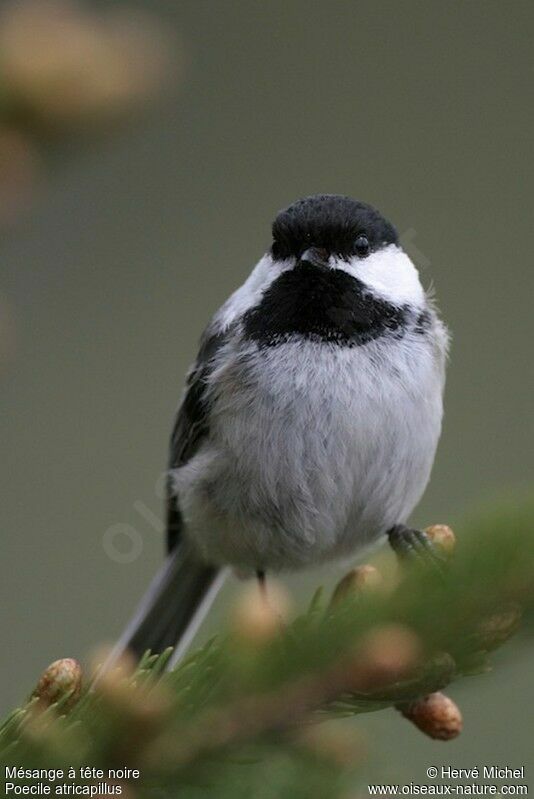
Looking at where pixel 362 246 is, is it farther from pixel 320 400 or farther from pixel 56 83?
pixel 56 83

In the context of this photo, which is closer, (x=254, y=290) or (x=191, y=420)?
(x=254, y=290)

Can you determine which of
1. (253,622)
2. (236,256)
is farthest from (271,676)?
(236,256)

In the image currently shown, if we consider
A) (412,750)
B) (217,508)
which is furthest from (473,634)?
(412,750)

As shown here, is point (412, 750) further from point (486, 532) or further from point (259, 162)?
point (259, 162)

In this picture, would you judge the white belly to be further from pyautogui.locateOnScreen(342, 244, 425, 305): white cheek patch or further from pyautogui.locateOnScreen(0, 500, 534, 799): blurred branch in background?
pyautogui.locateOnScreen(0, 500, 534, 799): blurred branch in background

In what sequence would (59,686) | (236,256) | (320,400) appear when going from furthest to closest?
(236,256) → (320,400) → (59,686)

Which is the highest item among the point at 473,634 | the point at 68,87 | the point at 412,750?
the point at 68,87
